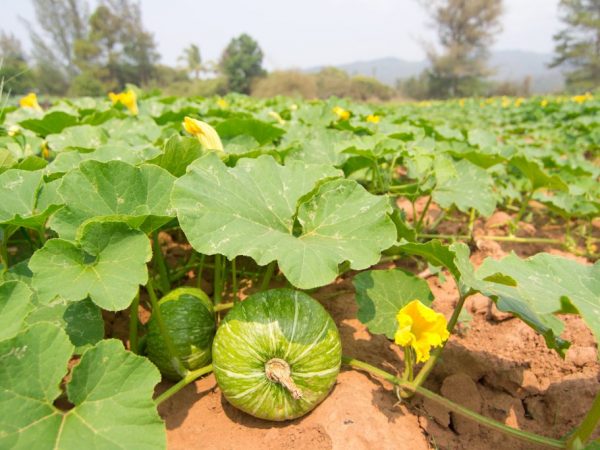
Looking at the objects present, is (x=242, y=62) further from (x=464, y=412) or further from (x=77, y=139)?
(x=464, y=412)

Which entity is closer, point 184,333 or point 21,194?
point 21,194

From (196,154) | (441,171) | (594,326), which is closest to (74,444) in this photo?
(196,154)

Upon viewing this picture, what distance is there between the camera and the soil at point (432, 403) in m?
1.47

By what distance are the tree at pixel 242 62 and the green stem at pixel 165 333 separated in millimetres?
38813

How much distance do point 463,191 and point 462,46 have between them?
49022mm

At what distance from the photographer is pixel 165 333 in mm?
1509

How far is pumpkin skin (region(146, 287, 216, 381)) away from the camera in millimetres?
1649

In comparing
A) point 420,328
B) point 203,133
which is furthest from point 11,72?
point 420,328

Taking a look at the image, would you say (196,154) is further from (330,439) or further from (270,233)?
(330,439)

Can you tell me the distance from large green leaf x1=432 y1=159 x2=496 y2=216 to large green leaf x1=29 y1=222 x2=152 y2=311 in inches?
63.9

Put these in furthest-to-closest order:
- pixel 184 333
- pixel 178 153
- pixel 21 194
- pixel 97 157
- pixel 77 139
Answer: pixel 77 139 → pixel 97 157 → pixel 178 153 → pixel 184 333 → pixel 21 194

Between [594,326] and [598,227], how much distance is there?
9.69ft

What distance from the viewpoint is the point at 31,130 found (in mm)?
3258

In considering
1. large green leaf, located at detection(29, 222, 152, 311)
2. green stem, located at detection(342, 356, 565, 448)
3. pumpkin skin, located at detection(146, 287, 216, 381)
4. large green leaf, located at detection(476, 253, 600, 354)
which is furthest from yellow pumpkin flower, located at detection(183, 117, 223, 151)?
large green leaf, located at detection(476, 253, 600, 354)
